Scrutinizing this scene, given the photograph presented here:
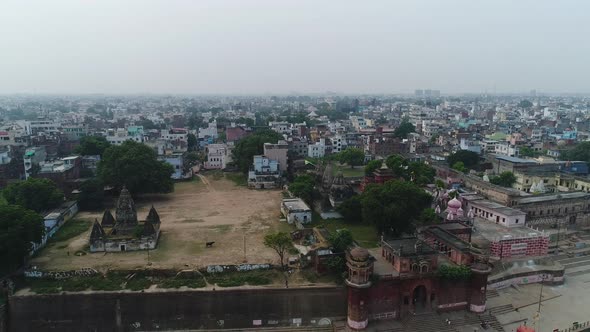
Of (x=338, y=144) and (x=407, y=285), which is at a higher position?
(x=338, y=144)

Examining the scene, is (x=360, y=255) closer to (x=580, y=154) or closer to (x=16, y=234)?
(x=16, y=234)

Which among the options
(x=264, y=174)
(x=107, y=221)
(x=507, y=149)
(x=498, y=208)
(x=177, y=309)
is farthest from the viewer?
(x=507, y=149)

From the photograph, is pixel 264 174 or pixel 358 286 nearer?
pixel 358 286

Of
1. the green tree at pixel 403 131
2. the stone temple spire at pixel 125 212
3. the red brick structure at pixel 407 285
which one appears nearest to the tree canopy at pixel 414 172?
the red brick structure at pixel 407 285

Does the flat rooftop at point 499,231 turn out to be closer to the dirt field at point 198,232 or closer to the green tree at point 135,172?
the dirt field at point 198,232

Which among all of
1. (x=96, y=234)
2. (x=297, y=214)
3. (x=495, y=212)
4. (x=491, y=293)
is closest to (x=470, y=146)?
(x=495, y=212)

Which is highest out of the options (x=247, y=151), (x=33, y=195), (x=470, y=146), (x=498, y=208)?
(x=247, y=151)
